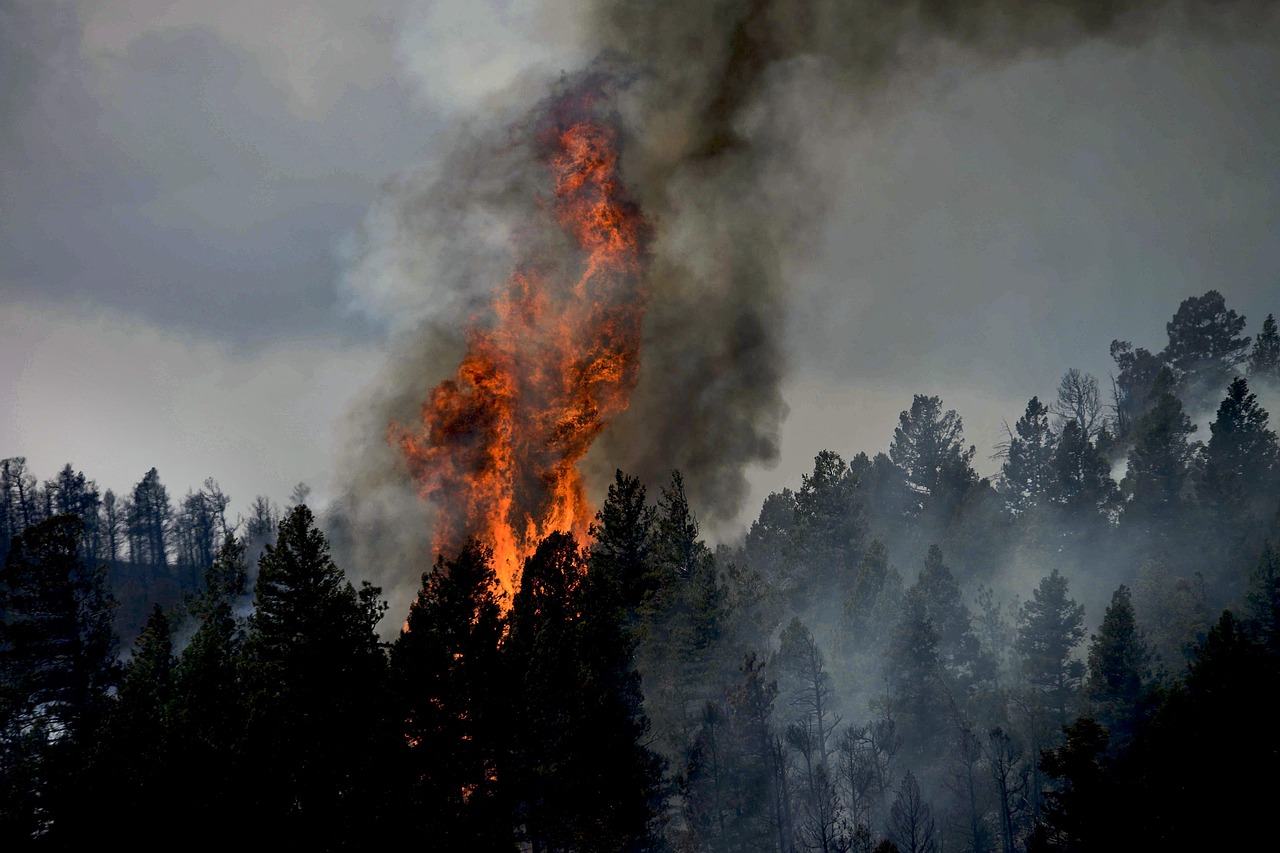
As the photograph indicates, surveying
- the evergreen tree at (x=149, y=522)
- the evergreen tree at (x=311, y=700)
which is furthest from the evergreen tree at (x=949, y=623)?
the evergreen tree at (x=149, y=522)

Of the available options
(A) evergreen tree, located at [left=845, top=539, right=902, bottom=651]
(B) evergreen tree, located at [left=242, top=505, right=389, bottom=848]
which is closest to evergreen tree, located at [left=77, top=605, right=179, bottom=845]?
(B) evergreen tree, located at [left=242, top=505, right=389, bottom=848]

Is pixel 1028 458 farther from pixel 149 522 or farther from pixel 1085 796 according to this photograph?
pixel 149 522

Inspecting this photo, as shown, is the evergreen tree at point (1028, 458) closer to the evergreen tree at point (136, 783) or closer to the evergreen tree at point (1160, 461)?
the evergreen tree at point (1160, 461)

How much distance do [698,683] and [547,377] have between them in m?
20.9

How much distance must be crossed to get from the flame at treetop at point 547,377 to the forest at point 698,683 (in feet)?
15.6

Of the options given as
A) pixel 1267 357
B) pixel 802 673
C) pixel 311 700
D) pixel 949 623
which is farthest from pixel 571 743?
pixel 1267 357

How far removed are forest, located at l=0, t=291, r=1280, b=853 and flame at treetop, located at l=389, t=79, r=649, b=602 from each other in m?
4.74

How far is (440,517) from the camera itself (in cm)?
4956

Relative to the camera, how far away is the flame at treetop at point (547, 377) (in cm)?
4959

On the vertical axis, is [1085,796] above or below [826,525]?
below

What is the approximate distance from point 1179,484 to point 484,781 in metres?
67.2

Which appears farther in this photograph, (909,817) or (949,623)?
(949,623)

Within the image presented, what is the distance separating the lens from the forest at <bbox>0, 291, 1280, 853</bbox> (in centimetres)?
2048

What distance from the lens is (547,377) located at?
52.1 metres
